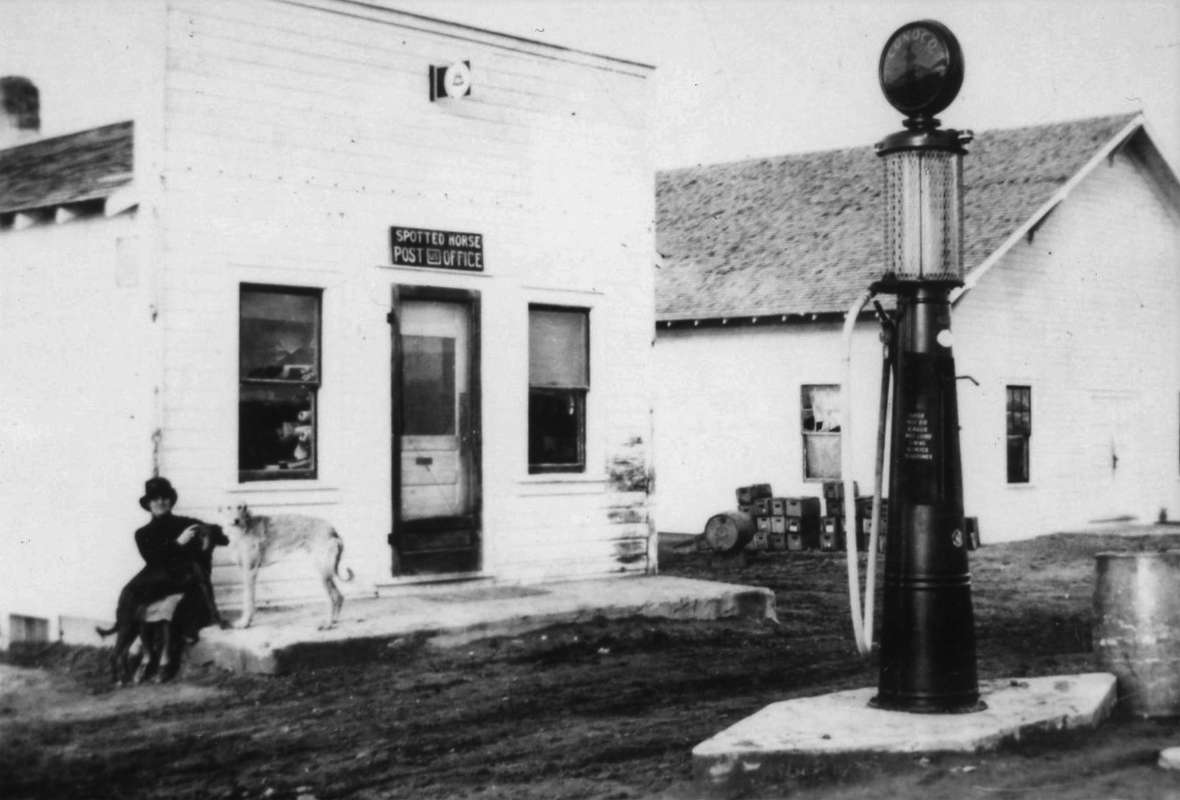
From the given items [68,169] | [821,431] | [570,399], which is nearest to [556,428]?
[570,399]

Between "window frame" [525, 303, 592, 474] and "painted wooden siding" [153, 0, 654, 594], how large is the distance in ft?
0.24

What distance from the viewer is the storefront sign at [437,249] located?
12805 millimetres

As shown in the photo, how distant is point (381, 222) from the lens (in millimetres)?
12719

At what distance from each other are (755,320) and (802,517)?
3417 millimetres

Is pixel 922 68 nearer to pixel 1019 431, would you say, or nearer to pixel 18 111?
pixel 18 111

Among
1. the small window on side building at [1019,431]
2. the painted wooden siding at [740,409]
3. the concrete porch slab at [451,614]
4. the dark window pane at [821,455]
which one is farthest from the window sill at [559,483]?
the small window on side building at [1019,431]

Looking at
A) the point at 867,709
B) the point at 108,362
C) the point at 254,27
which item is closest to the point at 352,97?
the point at 254,27

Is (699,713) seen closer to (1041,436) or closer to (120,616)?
(120,616)

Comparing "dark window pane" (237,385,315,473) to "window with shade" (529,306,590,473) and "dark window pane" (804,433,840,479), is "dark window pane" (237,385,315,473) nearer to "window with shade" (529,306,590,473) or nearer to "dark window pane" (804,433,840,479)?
"window with shade" (529,306,590,473)

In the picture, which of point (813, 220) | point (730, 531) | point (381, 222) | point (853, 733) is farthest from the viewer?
point (813, 220)

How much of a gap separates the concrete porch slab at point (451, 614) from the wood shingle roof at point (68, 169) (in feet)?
11.8

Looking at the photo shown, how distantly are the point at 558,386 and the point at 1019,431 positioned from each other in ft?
37.2

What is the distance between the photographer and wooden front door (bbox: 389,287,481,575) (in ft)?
42.2

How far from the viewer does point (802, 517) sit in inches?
857
